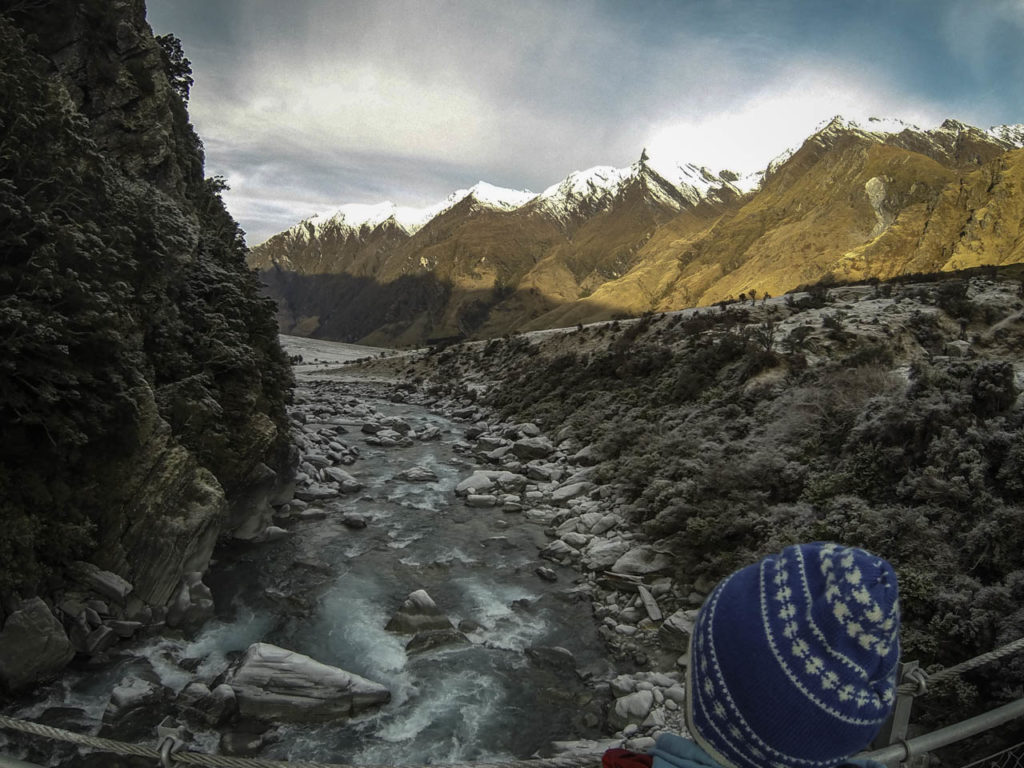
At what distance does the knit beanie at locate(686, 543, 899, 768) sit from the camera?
148 cm

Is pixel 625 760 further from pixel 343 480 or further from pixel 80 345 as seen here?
pixel 343 480

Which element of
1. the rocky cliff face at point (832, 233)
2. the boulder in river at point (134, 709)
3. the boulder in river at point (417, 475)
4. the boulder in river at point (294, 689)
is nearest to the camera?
the boulder in river at point (134, 709)

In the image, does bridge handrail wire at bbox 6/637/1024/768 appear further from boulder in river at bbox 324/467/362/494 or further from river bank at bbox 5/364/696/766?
boulder in river at bbox 324/467/362/494

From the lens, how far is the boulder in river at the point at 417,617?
392 inches

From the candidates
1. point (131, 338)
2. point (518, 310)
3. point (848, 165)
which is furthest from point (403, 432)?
point (518, 310)

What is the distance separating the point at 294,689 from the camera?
25.2 feet

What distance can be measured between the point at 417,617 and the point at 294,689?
110 inches

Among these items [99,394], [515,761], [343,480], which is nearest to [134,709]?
[99,394]

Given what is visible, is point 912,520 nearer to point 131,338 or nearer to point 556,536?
point 556,536

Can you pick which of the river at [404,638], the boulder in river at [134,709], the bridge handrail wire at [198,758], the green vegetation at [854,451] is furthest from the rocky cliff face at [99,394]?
the green vegetation at [854,451]

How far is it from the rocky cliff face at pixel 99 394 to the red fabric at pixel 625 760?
9006 mm

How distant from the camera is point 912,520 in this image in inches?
350

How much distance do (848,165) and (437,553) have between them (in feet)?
409

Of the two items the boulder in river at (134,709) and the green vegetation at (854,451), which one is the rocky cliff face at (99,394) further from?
the green vegetation at (854,451)
